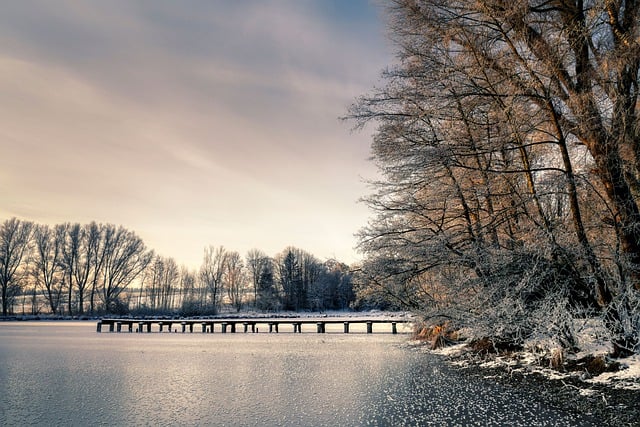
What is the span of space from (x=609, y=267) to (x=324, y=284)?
7200cm

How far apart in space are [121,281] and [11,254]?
13.6 meters

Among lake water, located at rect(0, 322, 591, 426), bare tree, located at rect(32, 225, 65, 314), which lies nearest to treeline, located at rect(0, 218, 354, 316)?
bare tree, located at rect(32, 225, 65, 314)

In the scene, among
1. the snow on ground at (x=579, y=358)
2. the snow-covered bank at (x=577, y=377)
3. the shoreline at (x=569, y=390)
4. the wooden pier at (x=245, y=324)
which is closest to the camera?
the shoreline at (x=569, y=390)

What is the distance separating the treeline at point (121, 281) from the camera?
5934cm

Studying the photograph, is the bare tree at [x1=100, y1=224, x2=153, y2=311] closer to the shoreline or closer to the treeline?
the treeline

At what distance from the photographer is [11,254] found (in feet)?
192

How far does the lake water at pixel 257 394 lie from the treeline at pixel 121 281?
36.8 metres

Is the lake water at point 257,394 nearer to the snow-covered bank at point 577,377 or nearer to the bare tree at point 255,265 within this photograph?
the snow-covered bank at point 577,377

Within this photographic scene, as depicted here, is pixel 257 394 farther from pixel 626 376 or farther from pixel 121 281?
pixel 121 281

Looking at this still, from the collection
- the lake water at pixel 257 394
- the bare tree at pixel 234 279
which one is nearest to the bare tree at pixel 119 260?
the bare tree at pixel 234 279

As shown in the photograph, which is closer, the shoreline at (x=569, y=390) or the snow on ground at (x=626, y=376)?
the shoreline at (x=569, y=390)

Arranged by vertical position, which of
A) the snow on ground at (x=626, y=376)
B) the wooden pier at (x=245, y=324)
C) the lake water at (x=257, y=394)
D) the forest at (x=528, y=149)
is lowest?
the wooden pier at (x=245, y=324)

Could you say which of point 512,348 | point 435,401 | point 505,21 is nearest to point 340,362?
point 512,348

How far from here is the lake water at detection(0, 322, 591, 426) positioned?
7348 millimetres
